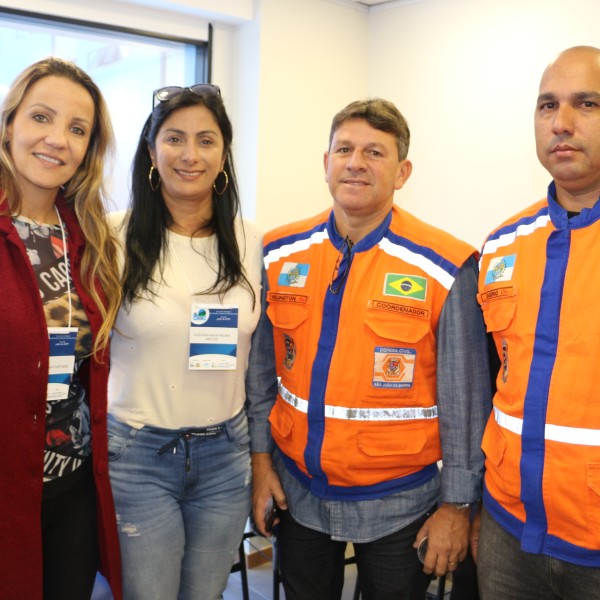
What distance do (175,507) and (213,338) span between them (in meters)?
0.49

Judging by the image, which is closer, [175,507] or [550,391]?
[550,391]

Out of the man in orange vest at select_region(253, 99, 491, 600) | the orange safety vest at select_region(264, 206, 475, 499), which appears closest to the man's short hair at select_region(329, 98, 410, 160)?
the man in orange vest at select_region(253, 99, 491, 600)

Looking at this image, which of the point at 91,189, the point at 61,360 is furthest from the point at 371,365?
the point at 91,189

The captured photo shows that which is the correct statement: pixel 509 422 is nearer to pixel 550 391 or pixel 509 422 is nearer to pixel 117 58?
pixel 550 391

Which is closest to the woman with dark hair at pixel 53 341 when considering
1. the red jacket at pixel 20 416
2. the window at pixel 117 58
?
the red jacket at pixel 20 416

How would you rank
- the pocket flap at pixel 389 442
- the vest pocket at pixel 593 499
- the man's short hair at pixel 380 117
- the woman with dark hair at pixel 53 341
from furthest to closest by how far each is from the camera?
1. the man's short hair at pixel 380 117
2. the pocket flap at pixel 389 442
3. the woman with dark hair at pixel 53 341
4. the vest pocket at pixel 593 499

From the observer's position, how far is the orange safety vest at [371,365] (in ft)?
6.41

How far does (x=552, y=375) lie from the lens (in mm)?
1650

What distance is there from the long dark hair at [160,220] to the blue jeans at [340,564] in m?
0.74

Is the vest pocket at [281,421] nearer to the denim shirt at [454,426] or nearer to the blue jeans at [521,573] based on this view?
the denim shirt at [454,426]

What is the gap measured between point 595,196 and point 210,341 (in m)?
1.09

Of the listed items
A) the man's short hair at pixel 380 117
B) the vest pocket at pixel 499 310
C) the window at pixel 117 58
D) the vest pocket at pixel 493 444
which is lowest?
the vest pocket at pixel 493 444

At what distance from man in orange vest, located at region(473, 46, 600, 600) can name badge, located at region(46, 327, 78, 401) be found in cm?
109

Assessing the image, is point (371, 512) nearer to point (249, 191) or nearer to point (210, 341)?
point (210, 341)
